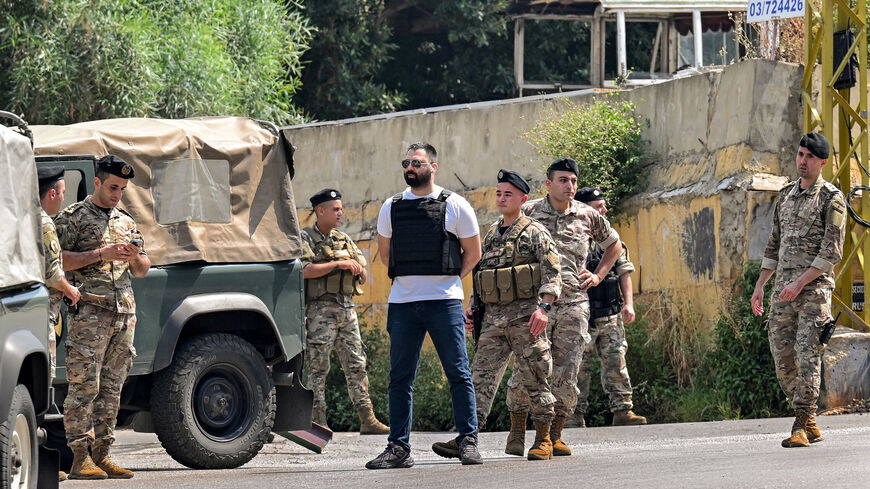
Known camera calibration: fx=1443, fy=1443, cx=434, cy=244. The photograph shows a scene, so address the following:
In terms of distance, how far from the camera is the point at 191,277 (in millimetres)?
9195

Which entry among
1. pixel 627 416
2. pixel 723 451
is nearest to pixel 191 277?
pixel 723 451

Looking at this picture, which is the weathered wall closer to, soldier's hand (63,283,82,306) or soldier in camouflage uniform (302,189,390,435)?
soldier in camouflage uniform (302,189,390,435)

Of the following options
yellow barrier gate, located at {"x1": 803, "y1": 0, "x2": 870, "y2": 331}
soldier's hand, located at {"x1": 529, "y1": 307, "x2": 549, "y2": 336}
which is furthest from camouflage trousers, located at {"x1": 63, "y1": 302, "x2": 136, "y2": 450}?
yellow barrier gate, located at {"x1": 803, "y1": 0, "x2": 870, "y2": 331}

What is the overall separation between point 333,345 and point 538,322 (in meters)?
3.95

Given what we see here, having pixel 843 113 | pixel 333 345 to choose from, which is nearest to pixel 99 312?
pixel 333 345

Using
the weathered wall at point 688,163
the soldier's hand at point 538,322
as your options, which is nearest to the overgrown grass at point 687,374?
the weathered wall at point 688,163

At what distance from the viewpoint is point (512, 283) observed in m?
9.00

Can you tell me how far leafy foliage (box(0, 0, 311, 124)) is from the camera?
1886 centimetres

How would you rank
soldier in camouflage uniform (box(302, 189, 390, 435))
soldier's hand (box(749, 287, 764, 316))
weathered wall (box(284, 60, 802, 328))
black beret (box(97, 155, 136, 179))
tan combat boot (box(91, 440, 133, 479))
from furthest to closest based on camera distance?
weathered wall (box(284, 60, 802, 328)), soldier in camouflage uniform (box(302, 189, 390, 435)), soldier's hand (box(749, 287, 764, 316)), tan combat boot (box(91, 440, 133, 479)), black beret (box(97, 155, 136, 179))

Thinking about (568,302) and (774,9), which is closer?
(568,302)

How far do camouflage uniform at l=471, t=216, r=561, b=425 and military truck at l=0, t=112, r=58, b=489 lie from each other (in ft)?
10.8

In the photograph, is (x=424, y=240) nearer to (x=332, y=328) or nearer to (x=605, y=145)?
(x=332, y=328)

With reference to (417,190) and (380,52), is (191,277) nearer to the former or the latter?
(417,190)

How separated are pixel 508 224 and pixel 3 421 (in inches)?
170
